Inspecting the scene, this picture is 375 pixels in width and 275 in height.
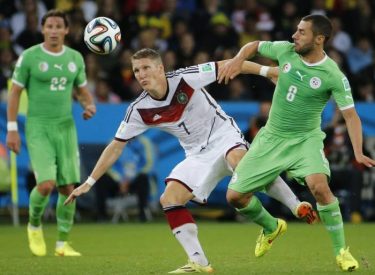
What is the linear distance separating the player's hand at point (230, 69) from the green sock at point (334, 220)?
151cm

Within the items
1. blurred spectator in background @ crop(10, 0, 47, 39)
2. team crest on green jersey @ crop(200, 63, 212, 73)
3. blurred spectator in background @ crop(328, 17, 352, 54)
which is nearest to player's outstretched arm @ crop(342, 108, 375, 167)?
team crest on green jersey @ crop(200, 63, 212, 73)

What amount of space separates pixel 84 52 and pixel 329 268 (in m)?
10.3

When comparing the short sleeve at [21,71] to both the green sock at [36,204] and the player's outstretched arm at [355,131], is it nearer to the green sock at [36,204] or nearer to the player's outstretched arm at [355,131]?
the green sock at [36,204]

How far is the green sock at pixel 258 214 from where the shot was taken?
1041 centimetres

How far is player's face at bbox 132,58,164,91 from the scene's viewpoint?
9992 mm

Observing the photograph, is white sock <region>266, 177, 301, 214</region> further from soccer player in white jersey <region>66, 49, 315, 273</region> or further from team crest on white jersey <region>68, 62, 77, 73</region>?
team crest on white jersey <region>68, 62, 77, 73</region>

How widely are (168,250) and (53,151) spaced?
1.92 m

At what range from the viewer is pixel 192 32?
20.8 meters

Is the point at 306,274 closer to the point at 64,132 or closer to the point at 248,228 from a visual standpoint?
the point at 64,132

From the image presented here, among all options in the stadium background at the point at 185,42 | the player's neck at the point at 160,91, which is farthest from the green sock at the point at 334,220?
the stadium background at the point at 185,42

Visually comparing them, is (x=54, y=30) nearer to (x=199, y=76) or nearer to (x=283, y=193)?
(x=199, y=76)

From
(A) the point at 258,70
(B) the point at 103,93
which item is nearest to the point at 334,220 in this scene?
(A) the point at 258,70

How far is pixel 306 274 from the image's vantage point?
31.5ft

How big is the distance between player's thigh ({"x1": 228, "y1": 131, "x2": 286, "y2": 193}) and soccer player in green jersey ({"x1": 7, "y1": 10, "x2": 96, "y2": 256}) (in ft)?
9.51
